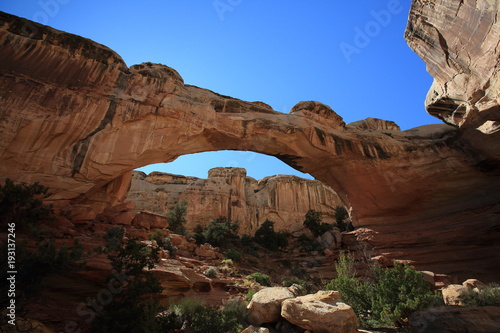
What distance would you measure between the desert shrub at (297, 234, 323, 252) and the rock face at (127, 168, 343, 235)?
6551 millimetres

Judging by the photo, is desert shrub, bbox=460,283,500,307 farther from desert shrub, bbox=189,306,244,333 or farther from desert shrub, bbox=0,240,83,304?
desert shrub, bbox=0,240,83,304

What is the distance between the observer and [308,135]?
1473 cm

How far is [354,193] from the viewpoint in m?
16.6

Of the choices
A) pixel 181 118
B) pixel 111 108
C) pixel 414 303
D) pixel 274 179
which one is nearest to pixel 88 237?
pixel 111 108

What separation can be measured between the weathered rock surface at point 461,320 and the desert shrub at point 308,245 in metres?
17.0

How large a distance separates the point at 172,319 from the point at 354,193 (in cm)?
1360

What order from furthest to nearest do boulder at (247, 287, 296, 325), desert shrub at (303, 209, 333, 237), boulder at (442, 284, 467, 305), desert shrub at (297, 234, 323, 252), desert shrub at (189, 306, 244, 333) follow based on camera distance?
desert shrub at (303, 209, 333, 237), desert shrub at (297, 234, 323, 252), boulder at (442, 284, 467, 305), boulder at (247, 287, 296, 325), desert shrub at (189, 306, 244, 333)

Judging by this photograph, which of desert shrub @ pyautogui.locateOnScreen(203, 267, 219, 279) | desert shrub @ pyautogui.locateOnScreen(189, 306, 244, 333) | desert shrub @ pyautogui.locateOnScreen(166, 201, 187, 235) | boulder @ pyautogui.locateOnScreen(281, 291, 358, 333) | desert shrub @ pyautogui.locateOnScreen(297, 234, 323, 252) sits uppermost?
desert shrub @ pyautogui.locateOnScreen(166, 201, 187, 235)

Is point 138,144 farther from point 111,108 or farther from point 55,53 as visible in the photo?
point 55,53

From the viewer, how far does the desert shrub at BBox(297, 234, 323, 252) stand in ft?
74.9

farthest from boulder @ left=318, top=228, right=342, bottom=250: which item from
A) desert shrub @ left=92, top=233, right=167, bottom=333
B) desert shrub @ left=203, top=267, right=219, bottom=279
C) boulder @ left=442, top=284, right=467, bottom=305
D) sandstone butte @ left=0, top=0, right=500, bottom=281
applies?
desert shrub @ left=92, top=233, right=167, bottom=333

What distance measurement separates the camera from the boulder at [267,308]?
6727 millimetres

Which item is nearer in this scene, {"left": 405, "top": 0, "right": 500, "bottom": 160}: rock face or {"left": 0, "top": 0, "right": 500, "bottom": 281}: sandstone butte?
{"left": 405, "top": 0, "right": 500, "bottom": 160}: rock face

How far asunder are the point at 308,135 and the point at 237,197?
21.3 metres
